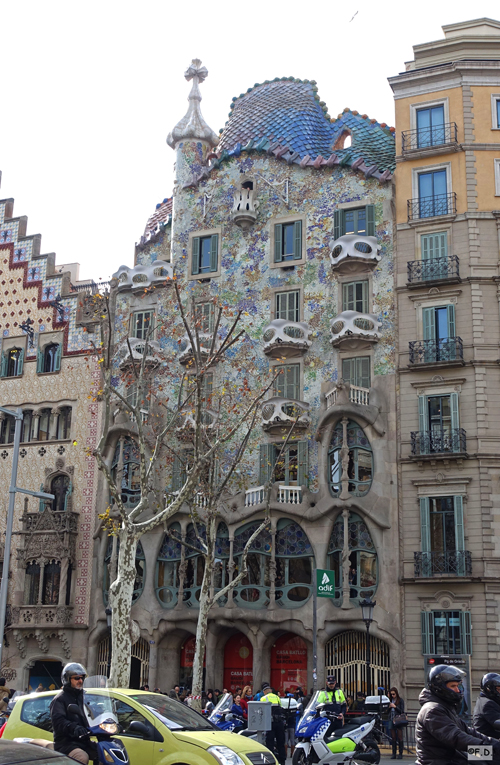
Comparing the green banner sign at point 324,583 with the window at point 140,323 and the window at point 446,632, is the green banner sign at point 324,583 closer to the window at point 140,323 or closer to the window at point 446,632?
the window at point 446,632

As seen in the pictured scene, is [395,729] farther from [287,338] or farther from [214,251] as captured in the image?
[214,251]

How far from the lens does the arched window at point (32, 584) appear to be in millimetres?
34969

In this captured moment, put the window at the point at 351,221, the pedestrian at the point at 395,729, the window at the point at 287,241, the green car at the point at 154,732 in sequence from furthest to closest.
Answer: the window at the point at 287,241
the window at the point at 351,221
the pedestrian at the point at 395,729
the green car at the point at 154,732

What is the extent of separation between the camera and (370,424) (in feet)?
100

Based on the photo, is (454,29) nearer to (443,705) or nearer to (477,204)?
(477,204)

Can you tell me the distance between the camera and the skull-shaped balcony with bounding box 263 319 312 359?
3288 centimetres

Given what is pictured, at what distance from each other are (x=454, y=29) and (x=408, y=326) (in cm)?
1267

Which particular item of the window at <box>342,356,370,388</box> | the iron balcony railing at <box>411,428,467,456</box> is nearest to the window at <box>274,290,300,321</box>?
the window at <box>342,356,370,388</box>

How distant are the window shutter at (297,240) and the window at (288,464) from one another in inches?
283

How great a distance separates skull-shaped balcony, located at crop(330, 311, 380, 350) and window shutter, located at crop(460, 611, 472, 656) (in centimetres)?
949

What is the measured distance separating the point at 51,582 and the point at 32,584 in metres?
0.89

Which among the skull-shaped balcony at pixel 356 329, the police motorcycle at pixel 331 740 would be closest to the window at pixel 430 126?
the skull-shaped balcony at pixel 356 329

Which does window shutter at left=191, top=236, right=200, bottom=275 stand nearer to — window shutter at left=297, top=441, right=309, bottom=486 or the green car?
window shutter at left=297, top=441, right=309, bottom=486

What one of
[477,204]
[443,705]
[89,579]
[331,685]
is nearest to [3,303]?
[89,579]
